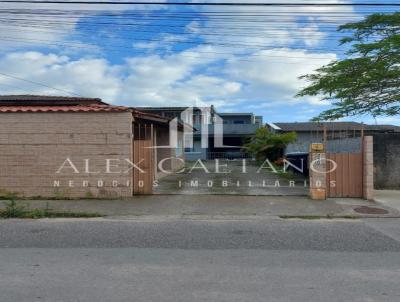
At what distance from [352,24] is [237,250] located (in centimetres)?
1153

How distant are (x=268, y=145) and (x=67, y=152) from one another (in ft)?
59.8

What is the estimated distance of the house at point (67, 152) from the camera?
12266 millimetres

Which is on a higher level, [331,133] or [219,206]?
[331,133]

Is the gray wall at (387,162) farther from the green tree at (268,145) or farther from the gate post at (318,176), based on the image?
the green tree at (268,145)

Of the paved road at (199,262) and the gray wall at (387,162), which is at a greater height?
the gray wall at (387,162)

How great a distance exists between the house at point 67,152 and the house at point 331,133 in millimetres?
5845

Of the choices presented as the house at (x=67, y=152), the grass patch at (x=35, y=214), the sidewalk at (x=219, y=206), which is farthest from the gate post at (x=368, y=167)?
the grass patch at (x=35, y=214)

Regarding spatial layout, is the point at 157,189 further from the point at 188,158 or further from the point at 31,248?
the point at 188,158

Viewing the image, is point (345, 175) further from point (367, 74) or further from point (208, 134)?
point (208, 134)

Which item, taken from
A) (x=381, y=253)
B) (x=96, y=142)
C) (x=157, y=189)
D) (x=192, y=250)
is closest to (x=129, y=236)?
(x=192, y=250)

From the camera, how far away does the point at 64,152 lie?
1238 cm

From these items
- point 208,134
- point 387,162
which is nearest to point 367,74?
point 387,162

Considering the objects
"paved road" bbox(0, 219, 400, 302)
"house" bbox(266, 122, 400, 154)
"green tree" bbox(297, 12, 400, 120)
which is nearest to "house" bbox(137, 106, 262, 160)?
"house" bbox(266, 122, 400, 154)

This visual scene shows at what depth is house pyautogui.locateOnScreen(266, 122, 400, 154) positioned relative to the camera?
1509 centimetres
